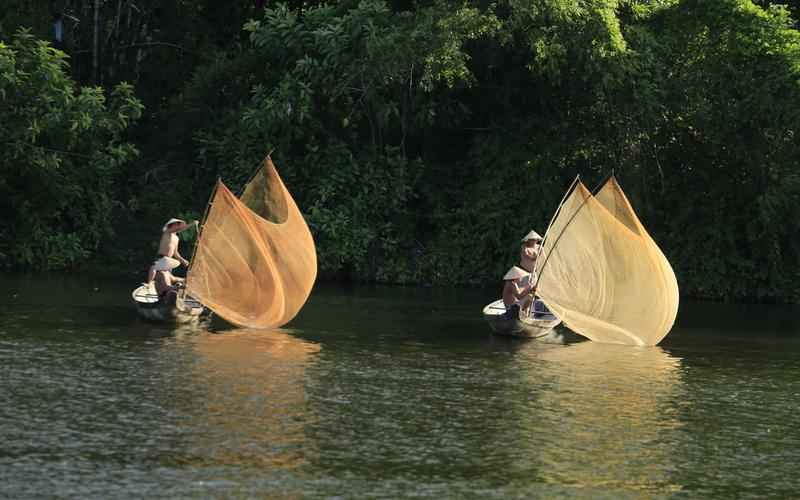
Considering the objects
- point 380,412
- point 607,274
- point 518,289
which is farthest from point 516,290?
point 380,412

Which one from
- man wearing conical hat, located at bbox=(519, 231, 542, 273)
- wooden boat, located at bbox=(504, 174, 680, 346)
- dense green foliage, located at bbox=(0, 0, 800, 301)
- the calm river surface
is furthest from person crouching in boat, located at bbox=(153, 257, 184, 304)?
dense green foliage, located at bbox=(0, 0, 800, 301)

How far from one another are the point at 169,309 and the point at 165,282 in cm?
59

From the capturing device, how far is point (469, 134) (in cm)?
4297

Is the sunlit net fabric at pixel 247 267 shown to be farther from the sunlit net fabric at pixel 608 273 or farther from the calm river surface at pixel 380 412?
the sunlit net fabric at pixel 608 273

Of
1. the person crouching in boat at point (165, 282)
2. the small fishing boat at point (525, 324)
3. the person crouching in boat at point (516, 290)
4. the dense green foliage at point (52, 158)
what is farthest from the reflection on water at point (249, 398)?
→ the dense green foliage at point (52, 158)

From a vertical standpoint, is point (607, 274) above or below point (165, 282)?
above

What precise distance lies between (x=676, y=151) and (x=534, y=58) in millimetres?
5419

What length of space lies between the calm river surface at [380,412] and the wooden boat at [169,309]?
326 mm

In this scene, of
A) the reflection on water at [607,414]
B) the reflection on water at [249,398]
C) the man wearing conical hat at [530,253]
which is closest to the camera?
the reflection on water at [607,414]

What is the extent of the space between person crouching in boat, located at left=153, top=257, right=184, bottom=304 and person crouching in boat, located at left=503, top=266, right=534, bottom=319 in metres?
6.21

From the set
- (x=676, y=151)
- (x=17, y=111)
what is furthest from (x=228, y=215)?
(x=676, y=151)

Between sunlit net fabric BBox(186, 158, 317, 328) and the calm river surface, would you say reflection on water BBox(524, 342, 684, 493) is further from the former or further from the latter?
sunlit net fabric BBox(186, 158, 317, 328)

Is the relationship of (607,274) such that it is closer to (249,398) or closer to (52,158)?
(249,398)

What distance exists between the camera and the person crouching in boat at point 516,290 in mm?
26719
